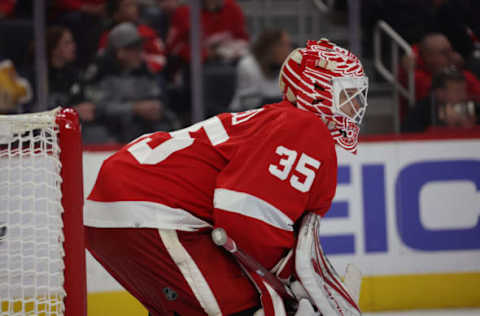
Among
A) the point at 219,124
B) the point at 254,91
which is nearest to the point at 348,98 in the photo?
the point at 219,124

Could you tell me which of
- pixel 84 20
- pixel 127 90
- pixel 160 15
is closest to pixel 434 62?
pixel 160 15

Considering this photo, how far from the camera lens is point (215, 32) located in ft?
12.6

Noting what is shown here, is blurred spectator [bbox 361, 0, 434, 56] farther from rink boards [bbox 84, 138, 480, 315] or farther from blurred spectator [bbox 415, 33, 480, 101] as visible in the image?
rink boards [bbox 84, 138, 480, 315]

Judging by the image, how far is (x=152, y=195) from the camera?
5.74 ft

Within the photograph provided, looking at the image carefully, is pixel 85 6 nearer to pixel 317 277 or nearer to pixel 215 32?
pixel 215 32

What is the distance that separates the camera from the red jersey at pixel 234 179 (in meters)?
1.68

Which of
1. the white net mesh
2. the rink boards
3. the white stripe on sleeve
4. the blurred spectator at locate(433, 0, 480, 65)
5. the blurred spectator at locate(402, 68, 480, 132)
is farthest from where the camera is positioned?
the blurred spectator at locate(433, 0, 480, 65)

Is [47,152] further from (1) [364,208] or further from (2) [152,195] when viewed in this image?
(1) [364,208]

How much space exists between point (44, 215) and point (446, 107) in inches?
90.5

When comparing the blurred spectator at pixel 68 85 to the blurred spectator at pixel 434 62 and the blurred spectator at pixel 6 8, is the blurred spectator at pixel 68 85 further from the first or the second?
the blurred spectator at pixel 434 62

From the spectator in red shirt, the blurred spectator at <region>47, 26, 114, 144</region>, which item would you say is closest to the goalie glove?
the blurred spectator at <region>47, 26, 114, 144</region>

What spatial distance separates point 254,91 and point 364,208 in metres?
0.82

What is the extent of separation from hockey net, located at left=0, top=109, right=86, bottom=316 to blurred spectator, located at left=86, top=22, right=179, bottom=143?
1.73 meters

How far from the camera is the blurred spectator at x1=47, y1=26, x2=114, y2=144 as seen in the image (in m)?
3.64
